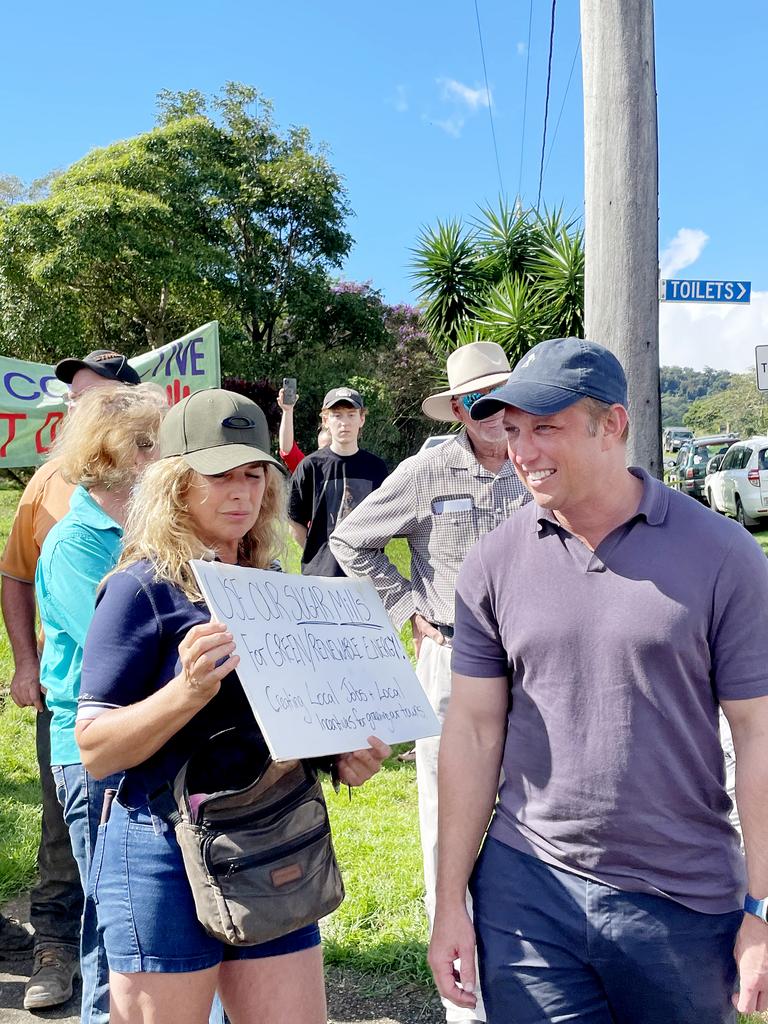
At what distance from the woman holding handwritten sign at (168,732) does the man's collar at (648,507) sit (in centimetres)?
60

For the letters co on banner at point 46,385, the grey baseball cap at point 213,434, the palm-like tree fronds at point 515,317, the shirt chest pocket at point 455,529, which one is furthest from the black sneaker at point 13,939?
the palm-like tree fronds at point 515,317

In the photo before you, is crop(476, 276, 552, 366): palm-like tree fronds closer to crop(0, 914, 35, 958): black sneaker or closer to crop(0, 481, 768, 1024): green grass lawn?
crop(0, 481, 768, 1024): green grass lawn

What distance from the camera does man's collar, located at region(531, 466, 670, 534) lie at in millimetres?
1838

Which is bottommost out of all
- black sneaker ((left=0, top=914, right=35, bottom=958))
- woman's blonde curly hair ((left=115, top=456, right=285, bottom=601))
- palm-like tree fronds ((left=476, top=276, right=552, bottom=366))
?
black sneaker ((left=0, top=914, right=35, bottom=958))

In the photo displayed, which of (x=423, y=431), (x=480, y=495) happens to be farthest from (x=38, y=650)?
(x=423, y=431)

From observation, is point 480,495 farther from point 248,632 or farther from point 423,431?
point 423,431

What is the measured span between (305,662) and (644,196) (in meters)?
2.47

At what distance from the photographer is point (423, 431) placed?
108ft

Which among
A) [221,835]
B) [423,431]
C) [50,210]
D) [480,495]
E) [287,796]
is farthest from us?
[423,431]

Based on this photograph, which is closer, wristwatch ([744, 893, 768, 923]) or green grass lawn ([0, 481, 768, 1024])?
wristwatch ([744, 893, 768, 923])

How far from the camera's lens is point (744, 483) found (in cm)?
1823

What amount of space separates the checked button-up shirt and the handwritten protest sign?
3.64 feet

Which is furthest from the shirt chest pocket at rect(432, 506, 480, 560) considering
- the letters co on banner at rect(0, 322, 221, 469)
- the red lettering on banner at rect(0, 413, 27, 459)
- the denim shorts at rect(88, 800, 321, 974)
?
the red lettering on banner at rect(0, 413, 27, 459)

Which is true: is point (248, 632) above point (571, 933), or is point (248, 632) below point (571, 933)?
above
